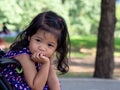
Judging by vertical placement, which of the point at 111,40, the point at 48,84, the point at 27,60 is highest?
the point at 27,60

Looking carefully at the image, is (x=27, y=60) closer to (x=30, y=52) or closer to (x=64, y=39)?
(x=30, y=52)

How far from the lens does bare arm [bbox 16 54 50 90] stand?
2.67 meters

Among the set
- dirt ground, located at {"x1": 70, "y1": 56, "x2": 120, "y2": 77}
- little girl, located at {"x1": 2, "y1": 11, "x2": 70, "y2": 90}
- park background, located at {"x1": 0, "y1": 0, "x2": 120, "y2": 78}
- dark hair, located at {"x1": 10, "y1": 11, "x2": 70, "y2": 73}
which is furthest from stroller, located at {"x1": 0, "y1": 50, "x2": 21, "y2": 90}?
park background, located at {"x1": 0, "y1": 0, "x2": 120, "y2": 78}

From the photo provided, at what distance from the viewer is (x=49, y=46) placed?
2.74m

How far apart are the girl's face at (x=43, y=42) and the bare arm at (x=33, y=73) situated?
68 mm

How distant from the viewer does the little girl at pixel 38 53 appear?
2.69 m

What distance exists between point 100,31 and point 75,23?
2776 cm

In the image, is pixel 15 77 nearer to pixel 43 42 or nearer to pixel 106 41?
pixel 43 42

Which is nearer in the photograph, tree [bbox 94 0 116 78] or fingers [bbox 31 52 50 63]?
fingers [bbox 31 52 50 63]

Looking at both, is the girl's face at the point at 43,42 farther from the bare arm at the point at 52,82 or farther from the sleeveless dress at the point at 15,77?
the bare arm at the point at 52,82

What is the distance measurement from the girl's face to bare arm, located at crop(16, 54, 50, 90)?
68 millimetres

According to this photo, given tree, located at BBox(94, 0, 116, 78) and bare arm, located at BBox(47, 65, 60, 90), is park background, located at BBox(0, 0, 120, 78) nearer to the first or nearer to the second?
tree, located at BBox(94, 0, 116, 78)

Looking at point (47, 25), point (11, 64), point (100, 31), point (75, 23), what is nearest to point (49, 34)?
point (47, 25)

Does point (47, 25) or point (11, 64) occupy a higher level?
point (47, 25)
